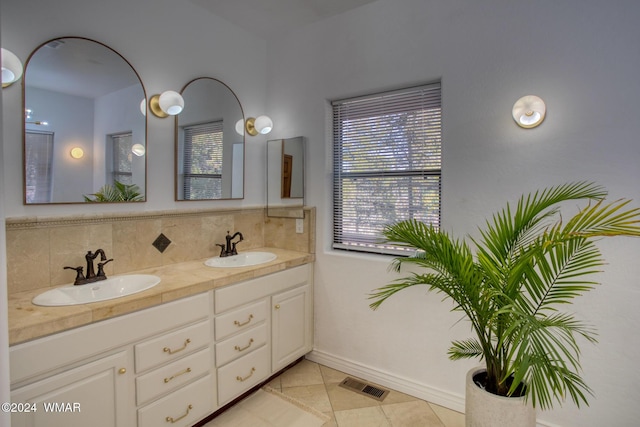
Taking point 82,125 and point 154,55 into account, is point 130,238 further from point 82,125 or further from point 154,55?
point 154,55

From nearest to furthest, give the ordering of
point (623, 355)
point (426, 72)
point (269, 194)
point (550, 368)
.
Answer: point (550, 368) < point (623, 355) < point (426, 72) < point (269, 194)

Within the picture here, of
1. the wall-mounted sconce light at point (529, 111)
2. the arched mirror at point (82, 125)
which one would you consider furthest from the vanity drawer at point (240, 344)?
the wall-mounted sconce light at point (529, 111)

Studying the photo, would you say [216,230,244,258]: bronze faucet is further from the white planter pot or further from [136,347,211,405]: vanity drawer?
the white planter pot

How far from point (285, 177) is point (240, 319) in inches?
49.0

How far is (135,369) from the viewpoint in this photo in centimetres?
167

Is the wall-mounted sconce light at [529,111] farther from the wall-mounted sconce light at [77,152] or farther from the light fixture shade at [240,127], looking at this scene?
the wall-mounted sconce light at [77,152]

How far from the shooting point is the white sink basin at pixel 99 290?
5.45 feet

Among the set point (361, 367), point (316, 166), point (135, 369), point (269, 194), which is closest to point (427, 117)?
point (316, 166)

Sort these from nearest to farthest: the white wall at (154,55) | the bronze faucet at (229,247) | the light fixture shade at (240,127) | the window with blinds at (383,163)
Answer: the white wall at (154,55), the window with blinds at (383,163), the bronze faucet at (229,247), the light fixture shade at (240,127)

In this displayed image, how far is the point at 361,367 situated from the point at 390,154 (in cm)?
161

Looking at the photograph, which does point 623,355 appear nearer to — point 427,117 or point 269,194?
point 427,117

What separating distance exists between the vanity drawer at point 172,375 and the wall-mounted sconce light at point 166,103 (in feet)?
5.02

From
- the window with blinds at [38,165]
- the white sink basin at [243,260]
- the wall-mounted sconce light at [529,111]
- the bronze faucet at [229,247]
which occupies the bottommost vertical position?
the white sink basin at [243,260]

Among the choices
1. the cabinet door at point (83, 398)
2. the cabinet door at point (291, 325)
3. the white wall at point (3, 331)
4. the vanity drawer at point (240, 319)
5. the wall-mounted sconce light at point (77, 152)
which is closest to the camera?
the white wall at point (3, 331)
